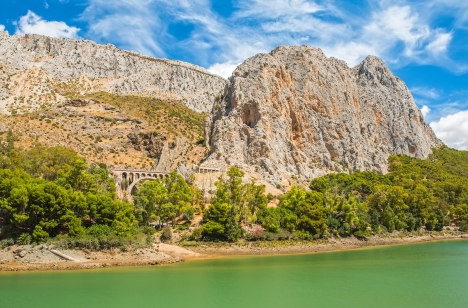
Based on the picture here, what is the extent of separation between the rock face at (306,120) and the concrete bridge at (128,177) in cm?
1529

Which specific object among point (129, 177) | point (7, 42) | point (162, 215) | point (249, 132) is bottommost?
point (162, 215)

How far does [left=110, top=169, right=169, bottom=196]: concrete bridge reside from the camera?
2852 inches

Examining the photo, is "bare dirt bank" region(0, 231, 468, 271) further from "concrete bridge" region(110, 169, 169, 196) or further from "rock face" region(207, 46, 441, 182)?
"rock face" region(207, 46, 441, 182)

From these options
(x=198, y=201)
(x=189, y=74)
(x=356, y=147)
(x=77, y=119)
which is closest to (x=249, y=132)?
(x=198, y=201)

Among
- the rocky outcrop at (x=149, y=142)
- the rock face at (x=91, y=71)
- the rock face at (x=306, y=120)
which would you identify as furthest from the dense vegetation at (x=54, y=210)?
the rock face at (x=91, y=71)

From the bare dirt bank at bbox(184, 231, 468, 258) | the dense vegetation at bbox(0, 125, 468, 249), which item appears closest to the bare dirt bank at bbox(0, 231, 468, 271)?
the bare dirt bank at bbox(184, 231, 468, 258)

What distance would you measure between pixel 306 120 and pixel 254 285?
257 ft

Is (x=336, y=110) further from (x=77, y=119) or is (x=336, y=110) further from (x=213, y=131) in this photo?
(x=77, y=119)

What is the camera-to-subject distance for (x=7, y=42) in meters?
148

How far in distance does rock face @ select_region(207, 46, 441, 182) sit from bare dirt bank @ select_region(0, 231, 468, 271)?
26.5 meters

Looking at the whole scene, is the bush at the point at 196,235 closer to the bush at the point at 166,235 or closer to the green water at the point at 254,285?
the bush at the point at 166,235

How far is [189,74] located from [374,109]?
85997 mm

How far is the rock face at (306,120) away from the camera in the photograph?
92.6 meters

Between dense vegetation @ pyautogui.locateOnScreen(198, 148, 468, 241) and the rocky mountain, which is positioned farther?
the rocky mountain
